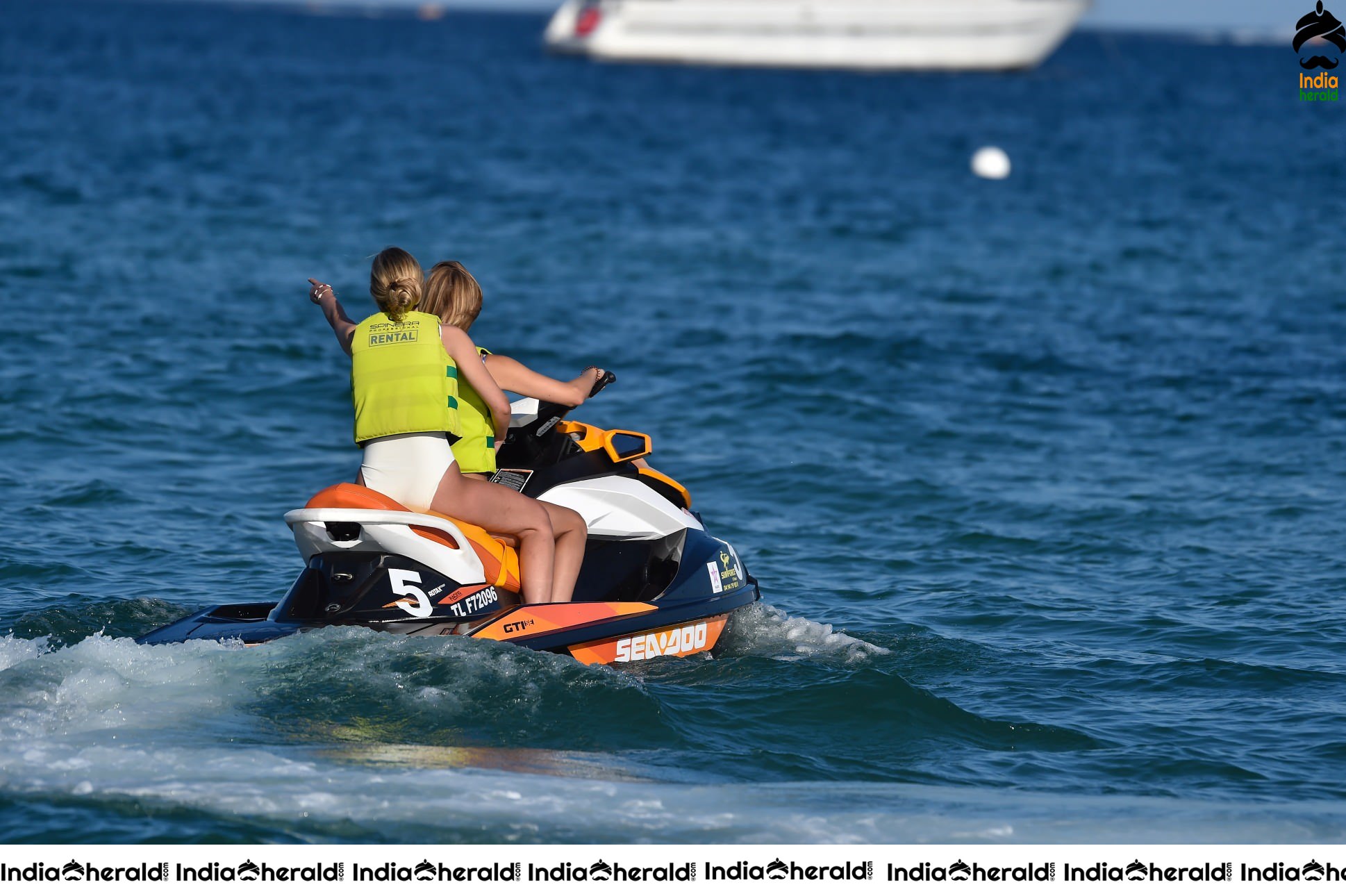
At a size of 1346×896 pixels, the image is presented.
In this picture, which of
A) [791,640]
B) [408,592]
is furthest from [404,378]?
[791,640]

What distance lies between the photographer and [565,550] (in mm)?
6434

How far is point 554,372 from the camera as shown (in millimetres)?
13930

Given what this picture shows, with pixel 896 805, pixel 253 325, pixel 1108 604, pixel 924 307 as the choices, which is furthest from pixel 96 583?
pixel 924 307

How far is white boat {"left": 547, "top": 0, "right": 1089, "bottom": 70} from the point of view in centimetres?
7100

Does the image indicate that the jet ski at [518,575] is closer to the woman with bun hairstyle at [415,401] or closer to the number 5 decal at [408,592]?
the number 5 decal at [408,592]

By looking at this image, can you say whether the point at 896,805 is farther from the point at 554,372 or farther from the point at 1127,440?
the point at 554,372

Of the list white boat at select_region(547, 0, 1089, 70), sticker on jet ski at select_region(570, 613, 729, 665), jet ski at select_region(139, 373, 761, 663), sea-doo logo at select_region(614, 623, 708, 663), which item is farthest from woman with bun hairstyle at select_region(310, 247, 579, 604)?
white boat at select_region(547, 0, 1089, 70)

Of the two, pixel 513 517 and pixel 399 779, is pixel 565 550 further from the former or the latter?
pixel 399 779

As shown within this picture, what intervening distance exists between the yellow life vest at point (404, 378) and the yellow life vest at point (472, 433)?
235mm

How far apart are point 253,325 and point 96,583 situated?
752cm
